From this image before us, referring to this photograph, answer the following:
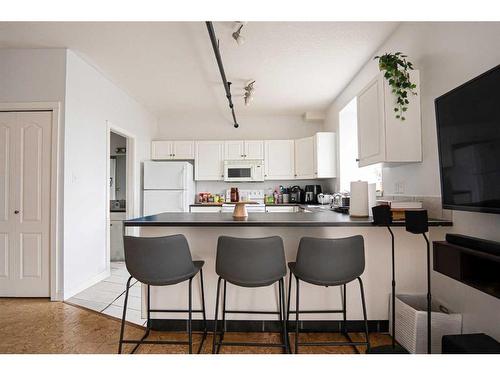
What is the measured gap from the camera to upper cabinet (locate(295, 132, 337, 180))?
4.51 metres

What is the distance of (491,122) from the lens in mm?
1286

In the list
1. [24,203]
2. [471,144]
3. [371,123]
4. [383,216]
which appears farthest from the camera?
[24,203]

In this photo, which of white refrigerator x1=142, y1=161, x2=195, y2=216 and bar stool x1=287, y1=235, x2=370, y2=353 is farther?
white refrigerator x1=142, y1=161, x2=195, y2=216

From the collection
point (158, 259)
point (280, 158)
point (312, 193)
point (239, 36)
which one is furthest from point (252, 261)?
point (280, 158)

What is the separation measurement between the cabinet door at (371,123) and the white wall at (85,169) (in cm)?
319

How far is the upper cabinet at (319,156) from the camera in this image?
4512mm

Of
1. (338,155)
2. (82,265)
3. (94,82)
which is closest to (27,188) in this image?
(82,265)

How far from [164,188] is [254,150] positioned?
188cm

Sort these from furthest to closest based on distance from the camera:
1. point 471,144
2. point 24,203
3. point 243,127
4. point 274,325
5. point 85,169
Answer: point 243,127 < point 85,169 < point 24,203 < point 274,325 < point 471,144

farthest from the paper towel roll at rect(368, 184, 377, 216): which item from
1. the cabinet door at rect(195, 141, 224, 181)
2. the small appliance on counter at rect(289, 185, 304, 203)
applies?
the cabinet door at rect(195, 141, 224, 181)

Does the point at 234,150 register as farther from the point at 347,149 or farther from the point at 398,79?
the point at 398,79

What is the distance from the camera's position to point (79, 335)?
2.10 m

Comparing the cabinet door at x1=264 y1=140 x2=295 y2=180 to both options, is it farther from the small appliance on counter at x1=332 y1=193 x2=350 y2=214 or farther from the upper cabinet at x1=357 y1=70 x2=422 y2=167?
the upper cabinet at x1=357 y1=70 x2=422 y2=167

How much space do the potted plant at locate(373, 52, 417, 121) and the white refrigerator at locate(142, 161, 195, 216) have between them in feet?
11.4
